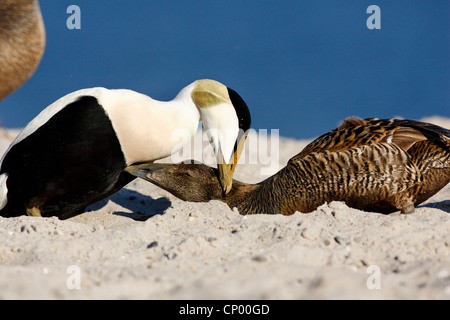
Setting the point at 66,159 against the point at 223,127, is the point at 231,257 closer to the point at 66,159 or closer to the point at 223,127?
the point at 223,127

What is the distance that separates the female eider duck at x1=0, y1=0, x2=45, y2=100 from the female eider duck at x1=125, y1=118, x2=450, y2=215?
4.67ft

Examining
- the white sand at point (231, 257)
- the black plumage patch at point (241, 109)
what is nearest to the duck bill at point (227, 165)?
the black plumage patch at point (241, 109)

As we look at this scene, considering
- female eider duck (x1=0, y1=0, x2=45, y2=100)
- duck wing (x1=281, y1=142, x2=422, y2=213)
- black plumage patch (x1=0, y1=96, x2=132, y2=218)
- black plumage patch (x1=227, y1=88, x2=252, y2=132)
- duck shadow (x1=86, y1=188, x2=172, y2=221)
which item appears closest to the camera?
female eider duck (x1=0, y1=0, x2=45, y2=100)

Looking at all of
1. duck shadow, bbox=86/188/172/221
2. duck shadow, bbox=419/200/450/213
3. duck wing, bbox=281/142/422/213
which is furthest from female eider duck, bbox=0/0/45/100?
duck shadow, bbox=419/200/450/213

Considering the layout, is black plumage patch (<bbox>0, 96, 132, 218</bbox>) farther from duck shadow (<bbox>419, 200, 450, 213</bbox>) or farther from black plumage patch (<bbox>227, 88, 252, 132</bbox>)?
duck shadow (<bbox>419, 200, 450, 213</bbox>)

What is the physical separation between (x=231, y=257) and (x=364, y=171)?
2066 mm

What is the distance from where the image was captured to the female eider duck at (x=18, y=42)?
138 inches

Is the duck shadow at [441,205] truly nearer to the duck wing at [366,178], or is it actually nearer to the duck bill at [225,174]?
the duck wing at [366,178]

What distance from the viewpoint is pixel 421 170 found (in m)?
4.71

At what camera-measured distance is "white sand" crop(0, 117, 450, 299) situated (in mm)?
2312

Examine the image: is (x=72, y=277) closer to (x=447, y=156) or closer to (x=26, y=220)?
(x=26, y=220)

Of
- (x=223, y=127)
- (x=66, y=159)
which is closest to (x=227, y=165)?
(x=223, y=127)

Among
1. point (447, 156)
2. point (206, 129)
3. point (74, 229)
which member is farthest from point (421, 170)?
point (74, 229)
